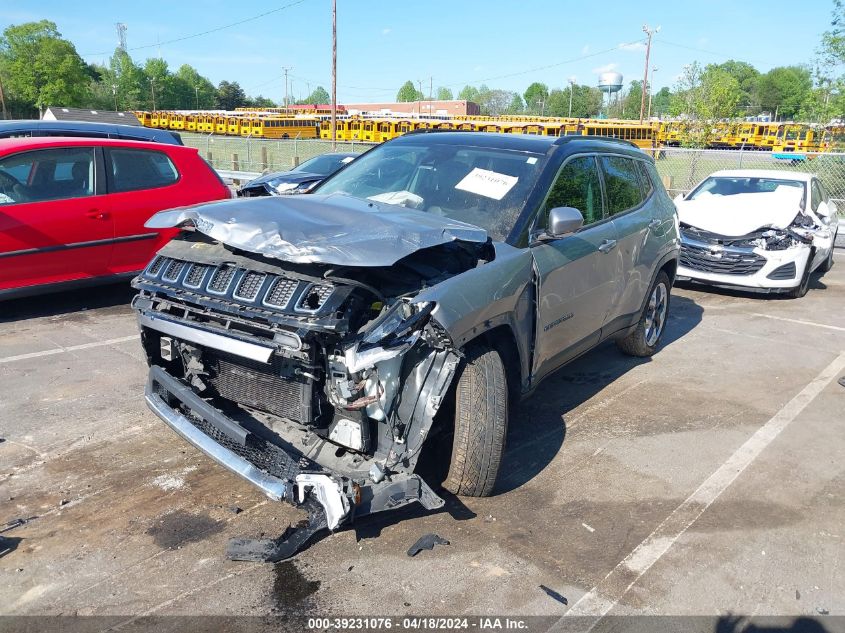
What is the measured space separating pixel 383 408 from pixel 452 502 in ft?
2.93

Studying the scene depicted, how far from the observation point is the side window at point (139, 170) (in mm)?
7218

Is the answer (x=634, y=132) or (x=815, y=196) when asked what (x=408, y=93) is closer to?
(x=634, y=132)

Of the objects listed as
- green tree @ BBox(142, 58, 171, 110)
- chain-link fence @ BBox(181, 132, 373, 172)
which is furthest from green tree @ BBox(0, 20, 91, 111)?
chain-link fence @ BBox(181, 132, 373, 172)

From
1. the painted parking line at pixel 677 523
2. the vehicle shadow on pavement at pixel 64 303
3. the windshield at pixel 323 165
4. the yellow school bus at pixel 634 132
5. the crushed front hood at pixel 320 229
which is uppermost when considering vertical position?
the yellow school bus at pixel 634 132

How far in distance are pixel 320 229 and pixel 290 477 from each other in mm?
1167

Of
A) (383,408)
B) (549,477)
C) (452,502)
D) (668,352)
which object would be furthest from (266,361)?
(668,352)

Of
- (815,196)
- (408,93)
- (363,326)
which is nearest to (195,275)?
(363,326)

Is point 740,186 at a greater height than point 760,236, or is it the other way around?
point 740,186

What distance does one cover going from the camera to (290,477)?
3.00m

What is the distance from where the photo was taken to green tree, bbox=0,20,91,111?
74875 mm

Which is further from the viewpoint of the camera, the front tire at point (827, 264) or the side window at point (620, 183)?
the front tire at point (827, 264)

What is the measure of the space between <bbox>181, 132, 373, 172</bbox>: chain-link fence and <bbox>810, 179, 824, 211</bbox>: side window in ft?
51.6

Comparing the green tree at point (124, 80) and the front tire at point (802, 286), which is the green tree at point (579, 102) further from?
the front tire at point (802, 286)

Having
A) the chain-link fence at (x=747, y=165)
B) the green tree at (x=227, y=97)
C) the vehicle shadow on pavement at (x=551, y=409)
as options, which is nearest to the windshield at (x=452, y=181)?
the vehicle shadow on pavement at (x=551, y=409)
